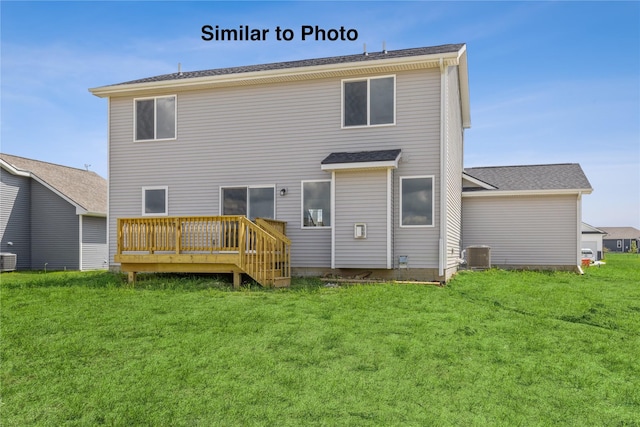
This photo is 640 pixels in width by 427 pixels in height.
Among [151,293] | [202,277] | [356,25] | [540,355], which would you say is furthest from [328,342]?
[356,25]

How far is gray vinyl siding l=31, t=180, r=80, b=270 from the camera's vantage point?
19.6 metres

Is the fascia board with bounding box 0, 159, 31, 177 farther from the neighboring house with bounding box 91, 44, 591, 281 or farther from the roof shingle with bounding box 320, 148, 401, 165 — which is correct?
the roof shingle with bounding box 320, 148, 401, 165

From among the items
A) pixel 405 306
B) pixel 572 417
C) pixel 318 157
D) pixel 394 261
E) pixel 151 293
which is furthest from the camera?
pixel 318 157

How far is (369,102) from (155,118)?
6.35 metres

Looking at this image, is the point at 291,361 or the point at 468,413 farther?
the point at 291,361

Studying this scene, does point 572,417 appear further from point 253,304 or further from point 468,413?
point 253,304

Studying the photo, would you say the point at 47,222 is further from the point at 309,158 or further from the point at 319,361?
the point at 319,361

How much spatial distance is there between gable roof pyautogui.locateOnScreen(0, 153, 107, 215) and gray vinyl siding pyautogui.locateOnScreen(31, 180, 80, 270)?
0.37m

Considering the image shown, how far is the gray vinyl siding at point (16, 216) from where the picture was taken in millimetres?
18750

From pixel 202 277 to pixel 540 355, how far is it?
843cm

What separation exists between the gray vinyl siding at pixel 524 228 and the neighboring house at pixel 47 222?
15.6 metres

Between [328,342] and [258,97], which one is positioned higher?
[258,97]

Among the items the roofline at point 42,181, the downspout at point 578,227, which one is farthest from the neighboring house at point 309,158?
the roofline at point 42,181

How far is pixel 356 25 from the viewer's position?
1256cm
